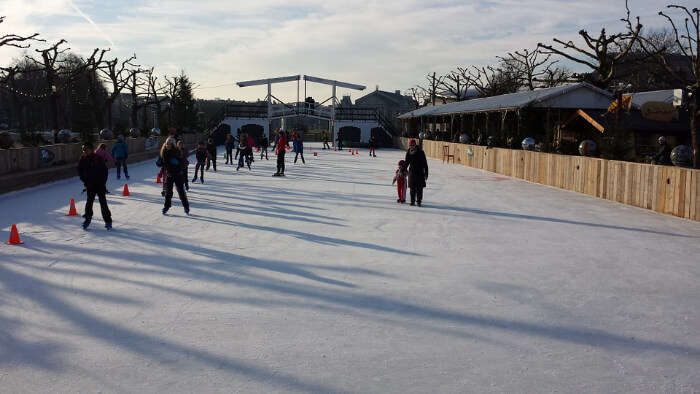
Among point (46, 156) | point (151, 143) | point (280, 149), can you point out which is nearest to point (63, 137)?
point (46, 156)

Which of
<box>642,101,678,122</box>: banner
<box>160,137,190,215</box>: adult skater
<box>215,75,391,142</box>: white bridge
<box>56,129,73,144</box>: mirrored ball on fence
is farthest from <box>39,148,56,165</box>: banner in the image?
<box>215,75,391,142</box>: white bridge

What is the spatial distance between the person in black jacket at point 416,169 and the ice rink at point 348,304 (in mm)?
2102

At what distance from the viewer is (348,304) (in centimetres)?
625

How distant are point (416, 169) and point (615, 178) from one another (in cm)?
580

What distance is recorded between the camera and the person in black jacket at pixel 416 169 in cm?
1403

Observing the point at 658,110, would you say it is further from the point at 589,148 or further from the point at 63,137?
the point at 63,137

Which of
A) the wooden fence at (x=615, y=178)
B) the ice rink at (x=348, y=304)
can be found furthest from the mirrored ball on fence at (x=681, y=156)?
the ice rink at (x=348, y=304)

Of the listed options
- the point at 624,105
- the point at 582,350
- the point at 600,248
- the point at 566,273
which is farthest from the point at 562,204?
the point at 624,105

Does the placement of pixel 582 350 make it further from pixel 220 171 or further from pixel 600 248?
pixel 220 171

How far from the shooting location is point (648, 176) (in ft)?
47.0

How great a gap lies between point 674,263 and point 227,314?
21.3ft

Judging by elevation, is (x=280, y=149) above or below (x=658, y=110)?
below

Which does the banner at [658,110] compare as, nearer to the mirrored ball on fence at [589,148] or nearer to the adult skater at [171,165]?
the mirrored ball on fence at [589,148]

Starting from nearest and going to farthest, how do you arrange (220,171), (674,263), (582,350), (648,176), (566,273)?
1. (582,350)
2. (566,273)
3. (674,263)
4. (648,176)
5. (220,171)
